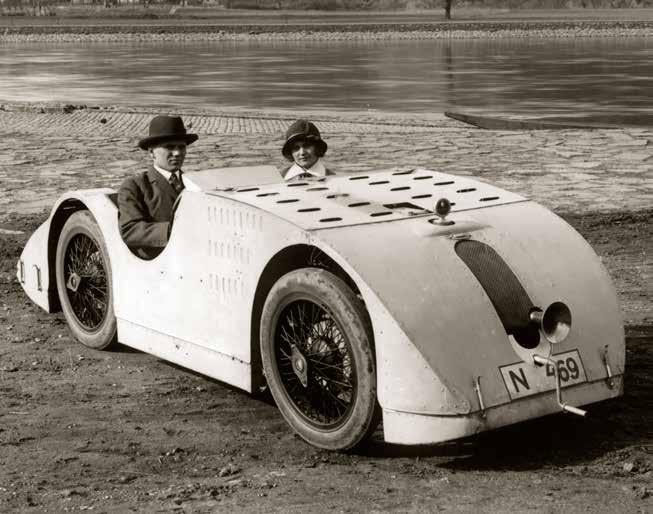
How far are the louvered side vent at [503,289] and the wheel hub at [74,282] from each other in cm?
249

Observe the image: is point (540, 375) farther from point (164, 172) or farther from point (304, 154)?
point (164, 172)

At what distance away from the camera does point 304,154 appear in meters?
6.45

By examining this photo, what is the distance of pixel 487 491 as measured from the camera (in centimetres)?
437

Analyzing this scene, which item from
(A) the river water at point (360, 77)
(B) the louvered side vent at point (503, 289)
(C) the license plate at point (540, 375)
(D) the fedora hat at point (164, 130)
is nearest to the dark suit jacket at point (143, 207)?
(D) the fedora hat at point (164, 130)

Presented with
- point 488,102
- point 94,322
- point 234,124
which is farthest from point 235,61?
point 94,322

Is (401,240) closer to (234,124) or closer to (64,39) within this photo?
(234,124)

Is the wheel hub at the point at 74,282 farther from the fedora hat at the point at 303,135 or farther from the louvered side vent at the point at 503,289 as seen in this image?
the louvered side vent at the point at 503,289

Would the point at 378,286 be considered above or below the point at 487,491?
above

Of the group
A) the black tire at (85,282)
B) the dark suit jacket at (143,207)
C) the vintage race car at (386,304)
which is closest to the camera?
the vintage race car at (386,304)

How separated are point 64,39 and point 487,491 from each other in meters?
56.9

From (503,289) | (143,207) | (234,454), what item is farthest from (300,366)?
(143,207)

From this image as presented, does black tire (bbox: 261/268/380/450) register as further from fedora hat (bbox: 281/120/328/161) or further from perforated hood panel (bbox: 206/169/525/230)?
fedora hat (bbox: 281/120/328/161)

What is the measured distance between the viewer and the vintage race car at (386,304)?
447cm

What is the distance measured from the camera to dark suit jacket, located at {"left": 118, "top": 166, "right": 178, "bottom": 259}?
592 centimetres
